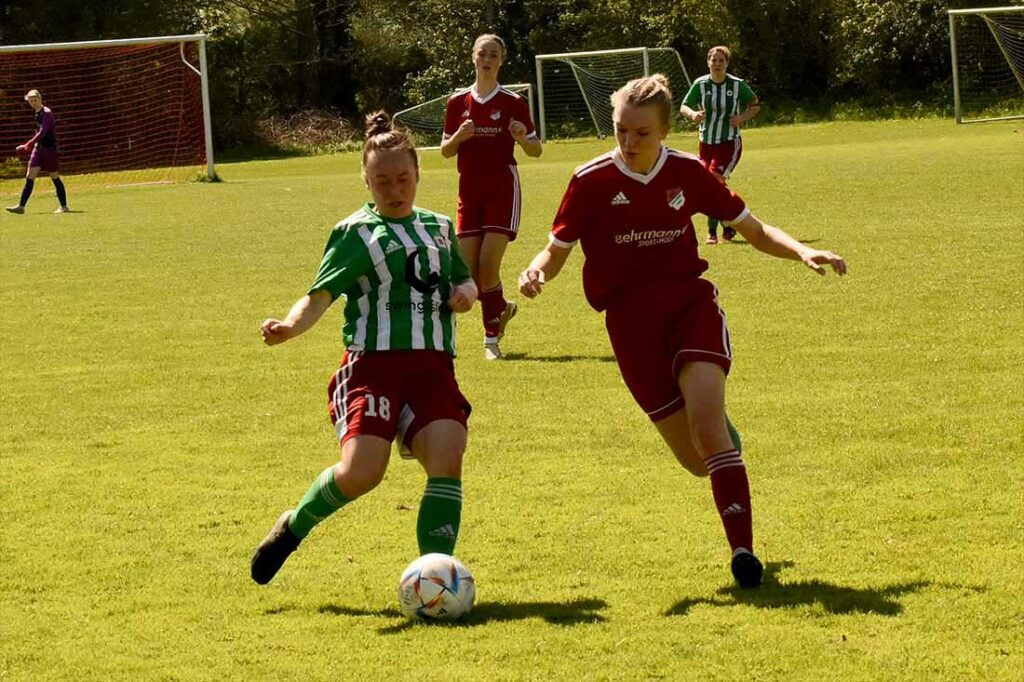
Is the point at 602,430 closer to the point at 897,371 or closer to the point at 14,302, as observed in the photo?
the point at 897,371

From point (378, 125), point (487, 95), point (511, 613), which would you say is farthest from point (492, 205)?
point (511, 613)

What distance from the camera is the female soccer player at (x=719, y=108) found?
17000 mm

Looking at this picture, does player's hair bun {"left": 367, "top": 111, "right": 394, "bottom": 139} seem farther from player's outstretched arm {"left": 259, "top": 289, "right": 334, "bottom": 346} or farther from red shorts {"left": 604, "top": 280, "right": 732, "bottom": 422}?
red shorts {"left": 604, "top": 280, "right": 732, "bottom": 422}

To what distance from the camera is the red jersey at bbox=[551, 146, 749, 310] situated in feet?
18.3

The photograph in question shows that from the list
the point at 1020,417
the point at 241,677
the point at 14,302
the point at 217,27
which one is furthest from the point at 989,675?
the point at 217,27

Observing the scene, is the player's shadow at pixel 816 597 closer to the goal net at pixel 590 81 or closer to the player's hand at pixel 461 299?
the player's hand at pixel 461 299

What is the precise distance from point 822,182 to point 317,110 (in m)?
29.1

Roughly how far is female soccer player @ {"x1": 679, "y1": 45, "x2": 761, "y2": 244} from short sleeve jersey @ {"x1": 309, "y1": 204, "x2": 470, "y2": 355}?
1163 cm

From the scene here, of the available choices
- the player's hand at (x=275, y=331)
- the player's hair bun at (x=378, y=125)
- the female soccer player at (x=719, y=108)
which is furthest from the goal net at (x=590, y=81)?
the player's hand at (x=275, y=331)

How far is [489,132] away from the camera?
10.7 metres

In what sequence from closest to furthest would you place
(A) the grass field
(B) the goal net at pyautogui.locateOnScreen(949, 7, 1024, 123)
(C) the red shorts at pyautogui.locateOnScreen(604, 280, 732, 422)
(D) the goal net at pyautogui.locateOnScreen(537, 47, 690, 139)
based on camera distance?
(A) the grass field → (C) the red shorts at pyautogui.locateOnScreen(604, 280, 732, 422) → (B) the goal net at pyautogui.locateOnScreen(949, 7, 1024, 123) → (D) the goal net at pyautogui.locateOnScreen(537, 47, 690, 139)

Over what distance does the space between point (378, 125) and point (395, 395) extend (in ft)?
3.32

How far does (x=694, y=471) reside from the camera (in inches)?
227

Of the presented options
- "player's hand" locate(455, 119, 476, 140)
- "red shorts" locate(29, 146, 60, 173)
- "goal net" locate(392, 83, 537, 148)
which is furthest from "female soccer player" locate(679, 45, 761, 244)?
"goal net" locate(392, 83, 537, 148)
